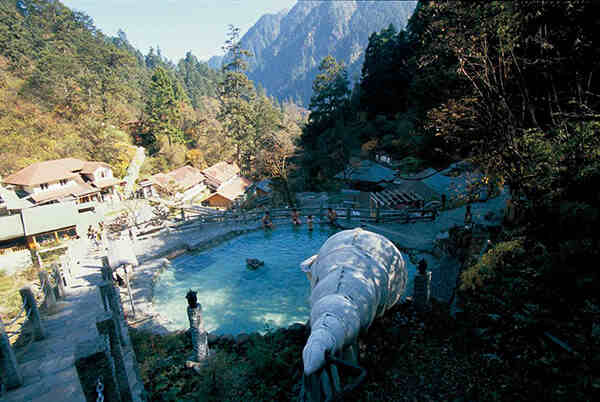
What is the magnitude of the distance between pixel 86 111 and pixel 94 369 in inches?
2072

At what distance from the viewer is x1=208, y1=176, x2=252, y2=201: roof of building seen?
38194 millimetres

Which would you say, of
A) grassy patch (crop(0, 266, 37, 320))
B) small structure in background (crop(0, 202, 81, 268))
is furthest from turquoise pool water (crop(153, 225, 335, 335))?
small structure in background (crop(0, 202, 81, 268))

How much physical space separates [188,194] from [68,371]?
117 ft

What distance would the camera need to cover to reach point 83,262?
49.3 feet

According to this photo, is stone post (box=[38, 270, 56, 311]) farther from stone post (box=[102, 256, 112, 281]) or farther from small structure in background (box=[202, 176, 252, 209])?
small structure in background (box=[202, 176, 252, 209])

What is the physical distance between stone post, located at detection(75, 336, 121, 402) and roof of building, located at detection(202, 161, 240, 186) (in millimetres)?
40258

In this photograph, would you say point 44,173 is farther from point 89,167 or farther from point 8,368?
point 8,368

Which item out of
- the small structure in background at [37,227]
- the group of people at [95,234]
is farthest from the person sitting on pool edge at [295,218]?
the small structure in background at [37,227]

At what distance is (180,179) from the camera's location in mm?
41406

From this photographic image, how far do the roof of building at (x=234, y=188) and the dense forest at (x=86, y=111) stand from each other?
270 centimetres

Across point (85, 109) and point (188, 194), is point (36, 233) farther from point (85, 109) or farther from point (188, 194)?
point (85, 109)

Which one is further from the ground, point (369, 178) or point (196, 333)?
point (369, 178)

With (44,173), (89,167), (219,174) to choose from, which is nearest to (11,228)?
(44,173)

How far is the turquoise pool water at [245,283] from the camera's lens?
996 cm
